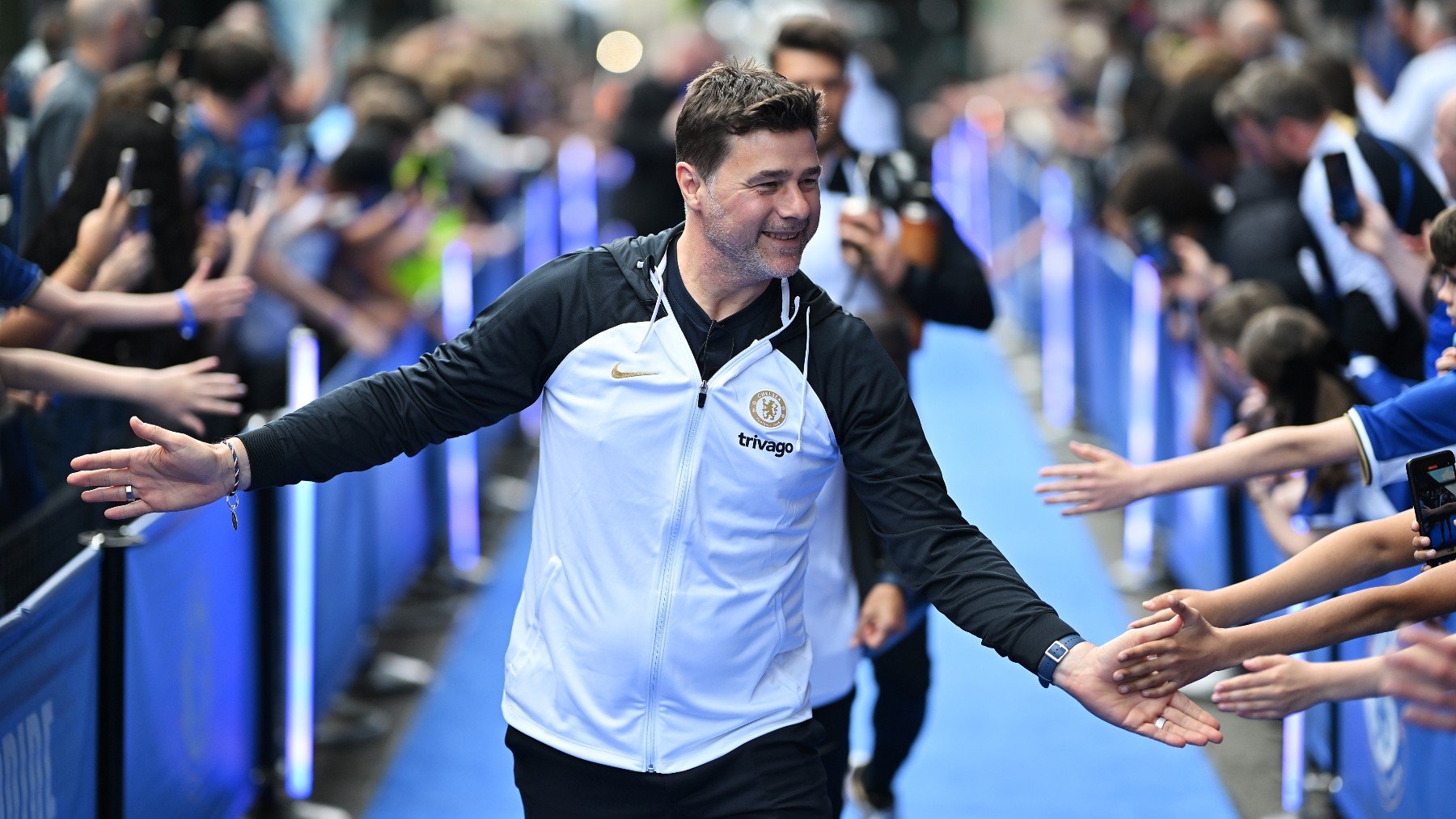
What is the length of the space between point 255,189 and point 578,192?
10.2 m

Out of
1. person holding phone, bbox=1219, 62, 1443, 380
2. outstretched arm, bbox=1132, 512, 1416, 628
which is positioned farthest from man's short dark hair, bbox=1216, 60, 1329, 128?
outstretched arm, bbox=1132, 512, 1416, 628

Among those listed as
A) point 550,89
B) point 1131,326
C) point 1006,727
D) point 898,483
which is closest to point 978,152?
point 550,89

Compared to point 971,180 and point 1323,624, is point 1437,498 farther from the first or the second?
point 971,180

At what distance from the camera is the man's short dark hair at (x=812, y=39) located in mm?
4887

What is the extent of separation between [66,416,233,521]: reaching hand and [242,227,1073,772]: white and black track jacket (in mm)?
89

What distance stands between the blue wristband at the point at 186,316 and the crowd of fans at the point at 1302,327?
2.61 m

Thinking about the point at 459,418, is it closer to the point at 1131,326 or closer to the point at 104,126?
the point at 104,126

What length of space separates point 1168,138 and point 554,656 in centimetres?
586

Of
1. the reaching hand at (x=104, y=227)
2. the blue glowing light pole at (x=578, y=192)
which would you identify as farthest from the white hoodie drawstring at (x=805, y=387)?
the blue glowing light pole at (x=578, y=192)

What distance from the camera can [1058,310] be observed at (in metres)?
12.7

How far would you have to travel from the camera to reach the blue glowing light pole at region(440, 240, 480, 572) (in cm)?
902

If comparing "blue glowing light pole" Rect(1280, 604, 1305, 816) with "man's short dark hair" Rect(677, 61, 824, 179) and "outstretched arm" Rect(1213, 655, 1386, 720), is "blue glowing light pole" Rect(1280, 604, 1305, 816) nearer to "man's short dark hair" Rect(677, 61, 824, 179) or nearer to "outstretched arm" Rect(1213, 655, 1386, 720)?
"outstretched arm" Rect(1213, 655, 1386, 720)

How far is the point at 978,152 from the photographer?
19078 mm

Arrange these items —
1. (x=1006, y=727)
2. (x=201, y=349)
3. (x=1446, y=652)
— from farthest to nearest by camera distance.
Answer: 1. (x=1006, y=727)
2. (x=201, y=349)
3. (x=1446, y=652)
